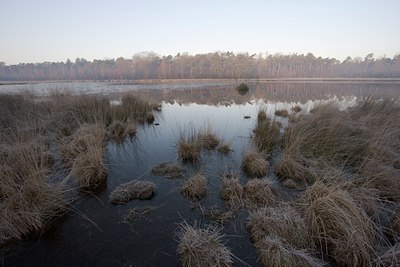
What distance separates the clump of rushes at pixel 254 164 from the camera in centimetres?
530

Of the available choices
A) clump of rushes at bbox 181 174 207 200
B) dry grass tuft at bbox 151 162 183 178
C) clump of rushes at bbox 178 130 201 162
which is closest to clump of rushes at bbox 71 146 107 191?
dry grass tuft at bbox 151 162 183 178

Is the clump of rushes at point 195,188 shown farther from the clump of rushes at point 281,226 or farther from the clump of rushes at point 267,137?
the clump of rushes at point 267,137

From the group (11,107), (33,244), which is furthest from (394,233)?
(11,107)

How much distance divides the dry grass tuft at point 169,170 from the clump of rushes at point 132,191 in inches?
27.4

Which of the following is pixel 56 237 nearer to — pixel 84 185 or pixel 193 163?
pixel 84 185

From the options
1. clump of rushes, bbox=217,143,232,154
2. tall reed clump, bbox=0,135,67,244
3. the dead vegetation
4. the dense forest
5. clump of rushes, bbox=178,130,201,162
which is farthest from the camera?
the dense forest

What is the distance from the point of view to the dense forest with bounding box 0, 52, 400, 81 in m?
78.1

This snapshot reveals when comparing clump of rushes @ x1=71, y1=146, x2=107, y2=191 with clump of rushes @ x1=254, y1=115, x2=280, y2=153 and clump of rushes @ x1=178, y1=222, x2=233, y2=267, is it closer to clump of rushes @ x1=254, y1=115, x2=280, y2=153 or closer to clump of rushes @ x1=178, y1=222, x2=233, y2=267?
clump of rushes @ x1=178, y1=222, x2=233, y2=267

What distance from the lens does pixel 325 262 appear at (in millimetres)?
2750

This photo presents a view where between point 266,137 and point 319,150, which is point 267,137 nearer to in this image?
point 266,137

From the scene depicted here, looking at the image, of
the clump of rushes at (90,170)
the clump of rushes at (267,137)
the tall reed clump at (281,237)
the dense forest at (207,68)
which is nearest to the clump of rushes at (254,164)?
the clump of rushes at (267,137)

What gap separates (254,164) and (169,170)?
2.33m

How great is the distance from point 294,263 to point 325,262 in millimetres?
625

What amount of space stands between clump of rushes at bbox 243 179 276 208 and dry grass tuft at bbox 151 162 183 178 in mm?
1937
